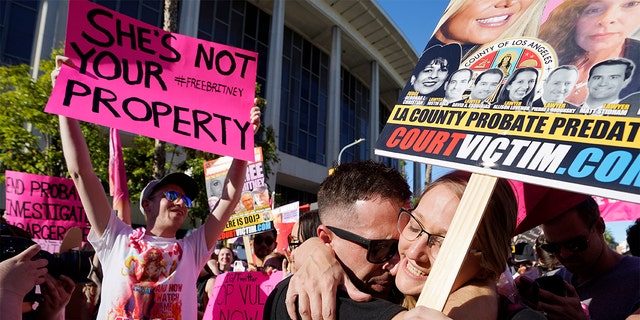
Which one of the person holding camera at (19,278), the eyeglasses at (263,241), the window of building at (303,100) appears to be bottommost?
the person holding camera at (19,278)

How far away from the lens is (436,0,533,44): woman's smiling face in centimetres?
162

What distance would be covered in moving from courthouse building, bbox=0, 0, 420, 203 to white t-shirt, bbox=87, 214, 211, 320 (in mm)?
18072

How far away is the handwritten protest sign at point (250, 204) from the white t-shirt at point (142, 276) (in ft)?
11.0

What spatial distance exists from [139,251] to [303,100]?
27.1 metres

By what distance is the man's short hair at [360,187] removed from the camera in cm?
180

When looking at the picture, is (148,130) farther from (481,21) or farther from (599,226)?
(599,226)

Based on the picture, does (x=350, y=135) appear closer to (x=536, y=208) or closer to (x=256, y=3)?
(x=256, y=3)

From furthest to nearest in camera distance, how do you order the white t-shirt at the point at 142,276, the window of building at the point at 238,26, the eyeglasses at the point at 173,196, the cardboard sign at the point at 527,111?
the window of building at the point at 238,26 < the eyeglasses at the point at 173,196 < the white t-shirt at the point at 142,276 < the cardboard sign at the point at 527,111

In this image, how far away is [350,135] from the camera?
113 ft

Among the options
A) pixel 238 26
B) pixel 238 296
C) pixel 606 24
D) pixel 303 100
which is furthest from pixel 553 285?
pixel 303 100

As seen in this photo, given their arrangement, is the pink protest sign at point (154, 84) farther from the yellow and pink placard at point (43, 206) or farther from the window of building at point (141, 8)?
the window of building at point (141, 8)

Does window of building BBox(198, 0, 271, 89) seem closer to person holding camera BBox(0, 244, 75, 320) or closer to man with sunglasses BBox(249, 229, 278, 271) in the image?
man with sunglasses BBox(249, 229, 278, 271)

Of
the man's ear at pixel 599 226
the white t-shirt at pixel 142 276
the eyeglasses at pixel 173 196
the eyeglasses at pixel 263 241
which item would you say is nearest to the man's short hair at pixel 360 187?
the man's ear at pixel 599 226

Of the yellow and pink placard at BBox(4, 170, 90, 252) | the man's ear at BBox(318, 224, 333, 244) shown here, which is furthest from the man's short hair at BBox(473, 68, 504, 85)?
the yellow and pink placard at BBox(4, 170, 90, 252)
